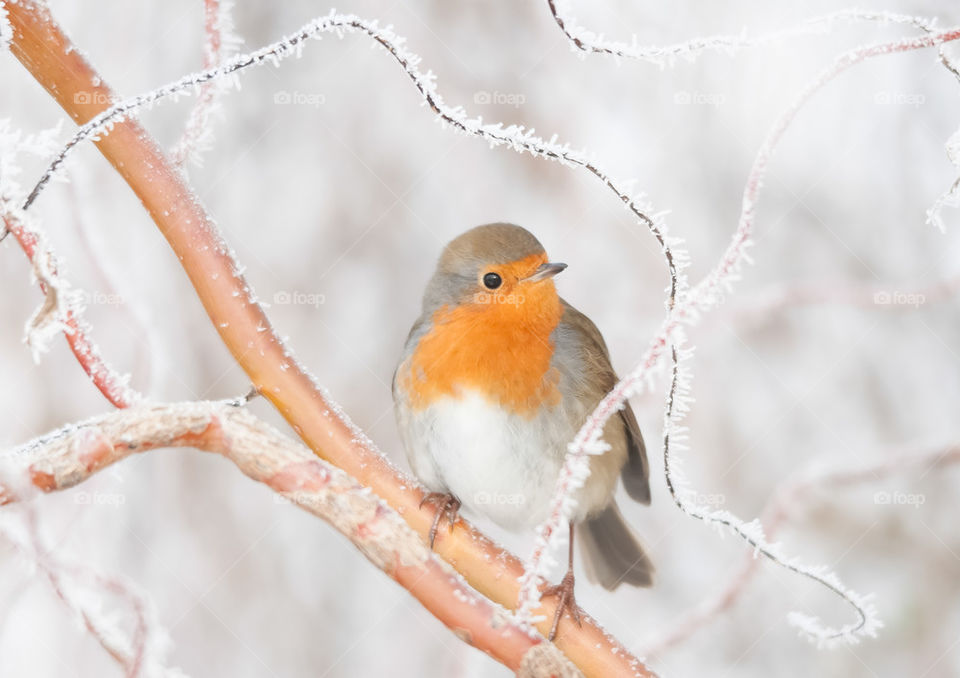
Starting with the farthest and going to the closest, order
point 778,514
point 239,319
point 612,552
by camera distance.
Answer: point 612,552, point 778,514, point 239,319

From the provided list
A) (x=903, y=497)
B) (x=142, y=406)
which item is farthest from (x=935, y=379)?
(x=142, y=406)

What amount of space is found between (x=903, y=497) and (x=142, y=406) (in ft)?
8.34

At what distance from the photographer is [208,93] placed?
2.96 ft

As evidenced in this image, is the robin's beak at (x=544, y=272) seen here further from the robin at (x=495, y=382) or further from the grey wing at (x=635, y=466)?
the grey wing at (x=635, y=466)

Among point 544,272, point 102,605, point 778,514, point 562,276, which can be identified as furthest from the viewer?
point 562,276

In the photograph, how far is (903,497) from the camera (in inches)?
109

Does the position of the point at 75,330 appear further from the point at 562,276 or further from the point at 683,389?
the point at 562,276

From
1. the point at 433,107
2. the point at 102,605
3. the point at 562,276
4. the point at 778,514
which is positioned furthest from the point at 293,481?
the point at 562,276

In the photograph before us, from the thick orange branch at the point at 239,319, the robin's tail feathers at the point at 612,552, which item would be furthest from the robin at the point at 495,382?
the thick orange branch at the point at 239,319

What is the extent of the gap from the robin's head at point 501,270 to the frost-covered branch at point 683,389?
3.30 ft

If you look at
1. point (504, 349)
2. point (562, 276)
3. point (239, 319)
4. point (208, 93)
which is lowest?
point (239, 319)

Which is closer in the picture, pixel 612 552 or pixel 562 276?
pixel 612 552

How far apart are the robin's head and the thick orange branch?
0.98m

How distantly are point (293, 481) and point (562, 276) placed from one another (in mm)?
2366
